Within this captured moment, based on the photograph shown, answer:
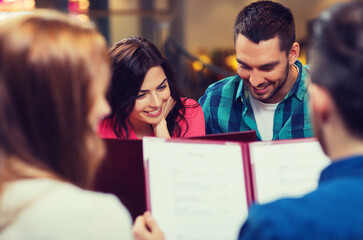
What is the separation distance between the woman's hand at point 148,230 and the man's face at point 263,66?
0.98 meters

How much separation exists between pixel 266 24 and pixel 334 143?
1279 mm

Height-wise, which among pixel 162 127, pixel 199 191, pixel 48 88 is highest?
pixel 48 88

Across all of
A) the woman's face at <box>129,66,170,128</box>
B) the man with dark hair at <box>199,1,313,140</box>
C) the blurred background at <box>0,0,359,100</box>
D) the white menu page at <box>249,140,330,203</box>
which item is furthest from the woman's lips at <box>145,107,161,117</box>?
the blurred background at <box>0,0,359,100</box>

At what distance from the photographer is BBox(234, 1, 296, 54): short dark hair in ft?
6.32

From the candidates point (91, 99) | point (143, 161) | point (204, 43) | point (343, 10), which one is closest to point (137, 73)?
point (143, 161)

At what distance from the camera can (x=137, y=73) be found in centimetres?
181

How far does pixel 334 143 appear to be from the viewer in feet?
2.53

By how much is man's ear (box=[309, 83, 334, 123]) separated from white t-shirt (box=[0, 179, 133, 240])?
458 millimetres

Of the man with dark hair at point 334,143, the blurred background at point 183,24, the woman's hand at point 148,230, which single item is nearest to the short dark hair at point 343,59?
the man with dark hair at point 334,143

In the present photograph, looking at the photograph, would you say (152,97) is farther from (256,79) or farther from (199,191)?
(199,191)

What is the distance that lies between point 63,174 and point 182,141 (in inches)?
15.4

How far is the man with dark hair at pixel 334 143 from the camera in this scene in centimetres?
67

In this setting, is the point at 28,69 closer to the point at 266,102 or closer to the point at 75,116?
the point at 75,116

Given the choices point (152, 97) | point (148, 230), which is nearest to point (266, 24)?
point (152, 97)
